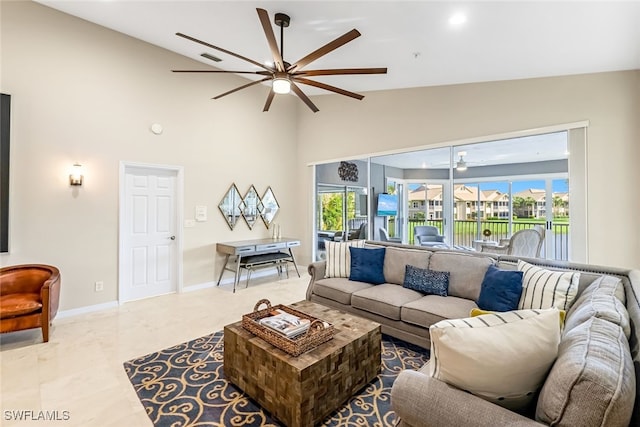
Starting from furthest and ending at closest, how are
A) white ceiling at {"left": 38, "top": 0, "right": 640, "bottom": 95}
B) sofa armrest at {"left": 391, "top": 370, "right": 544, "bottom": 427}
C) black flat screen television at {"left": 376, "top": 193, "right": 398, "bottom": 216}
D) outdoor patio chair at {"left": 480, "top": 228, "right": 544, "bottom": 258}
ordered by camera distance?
black flat screen television at {"left": 376, "top": 193, "right": 398, "bottom": 216}, outdoor patio chair at {"left": 480, "top": 228, "right": 544, "bottom": 258}, white ceiling at {"left": 38, "top": 0, "right": 640, "bottom": 95}, sofa armrest at {"left": 391, "top": 370, "right": 544, "bottom": 427}

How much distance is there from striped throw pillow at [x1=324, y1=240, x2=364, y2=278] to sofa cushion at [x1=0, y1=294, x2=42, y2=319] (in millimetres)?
3179

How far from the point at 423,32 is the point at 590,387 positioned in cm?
326

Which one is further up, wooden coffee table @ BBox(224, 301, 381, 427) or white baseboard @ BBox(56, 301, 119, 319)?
wooden coffee table @ BBox(224, 301, 381, 427)

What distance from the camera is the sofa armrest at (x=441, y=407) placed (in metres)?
1.06

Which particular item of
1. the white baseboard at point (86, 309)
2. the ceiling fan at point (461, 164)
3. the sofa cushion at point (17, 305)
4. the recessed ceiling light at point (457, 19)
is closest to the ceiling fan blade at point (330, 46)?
the recessed ceiling light at point (457, 19)

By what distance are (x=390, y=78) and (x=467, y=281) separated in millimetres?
3165

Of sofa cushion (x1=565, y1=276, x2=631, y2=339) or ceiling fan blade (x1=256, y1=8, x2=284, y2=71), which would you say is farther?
ceiling fan blade (x1=256, y1=8, x2=284, y2=71)

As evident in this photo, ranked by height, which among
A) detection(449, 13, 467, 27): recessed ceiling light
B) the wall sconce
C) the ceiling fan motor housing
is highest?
the ceiling fan motor housing

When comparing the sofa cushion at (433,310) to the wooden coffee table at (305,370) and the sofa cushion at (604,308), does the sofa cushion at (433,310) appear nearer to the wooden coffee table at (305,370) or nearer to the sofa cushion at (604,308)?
the wooden coffee table at (305,370)

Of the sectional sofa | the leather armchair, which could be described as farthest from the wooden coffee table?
the leather armchair

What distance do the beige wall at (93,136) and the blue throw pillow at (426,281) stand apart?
355 cm

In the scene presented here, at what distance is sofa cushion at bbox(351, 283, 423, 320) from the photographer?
9.62ft

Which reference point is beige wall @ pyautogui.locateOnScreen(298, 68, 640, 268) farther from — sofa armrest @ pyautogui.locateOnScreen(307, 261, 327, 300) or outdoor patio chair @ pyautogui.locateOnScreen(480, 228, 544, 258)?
sofa armrest @ pyautogui.locateOnScreen(307, 261, 327, 300)

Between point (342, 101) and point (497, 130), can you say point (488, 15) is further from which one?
point (342, 101)
